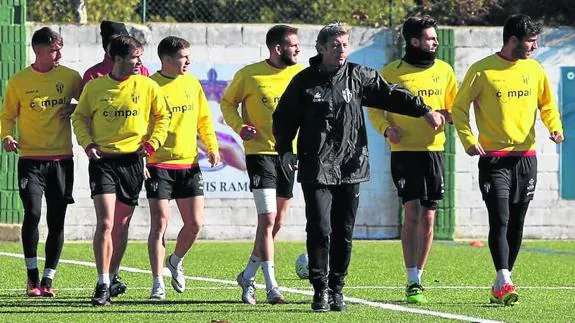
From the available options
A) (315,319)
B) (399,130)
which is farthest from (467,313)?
(399,130)

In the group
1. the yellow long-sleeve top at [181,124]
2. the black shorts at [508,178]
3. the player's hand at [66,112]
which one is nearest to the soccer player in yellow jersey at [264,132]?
the yellow long-sleeve top at [181,124]

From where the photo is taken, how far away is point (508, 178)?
11.8m

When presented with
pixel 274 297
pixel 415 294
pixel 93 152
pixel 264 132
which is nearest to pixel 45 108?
pixel 93 152

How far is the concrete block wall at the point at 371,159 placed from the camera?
19.7 metres

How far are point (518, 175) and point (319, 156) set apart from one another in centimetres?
187

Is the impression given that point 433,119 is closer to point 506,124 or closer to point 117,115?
point 506,124

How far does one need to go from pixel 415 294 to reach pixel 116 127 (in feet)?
8.36

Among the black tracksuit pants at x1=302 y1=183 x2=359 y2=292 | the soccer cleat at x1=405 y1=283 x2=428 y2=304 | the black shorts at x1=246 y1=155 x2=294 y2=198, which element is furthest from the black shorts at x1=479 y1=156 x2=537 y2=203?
the black shorts at x1=246 y1=155 x2=294 y2=198

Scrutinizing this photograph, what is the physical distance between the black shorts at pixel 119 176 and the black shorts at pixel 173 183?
0.30 meters

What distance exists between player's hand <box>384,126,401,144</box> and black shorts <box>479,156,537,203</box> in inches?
26.2

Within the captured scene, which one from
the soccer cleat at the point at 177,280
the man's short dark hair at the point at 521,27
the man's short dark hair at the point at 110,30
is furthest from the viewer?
the man's short dark hair at the point at 110,30

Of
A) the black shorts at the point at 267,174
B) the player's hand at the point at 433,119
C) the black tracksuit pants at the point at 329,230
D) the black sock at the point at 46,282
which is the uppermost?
the player's hand at the point at 433,119

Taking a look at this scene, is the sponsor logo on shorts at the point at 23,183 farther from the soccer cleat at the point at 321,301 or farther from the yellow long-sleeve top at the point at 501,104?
the yellow long-sleeve top at the point at 501,104

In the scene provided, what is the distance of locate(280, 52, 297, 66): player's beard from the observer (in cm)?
1200
